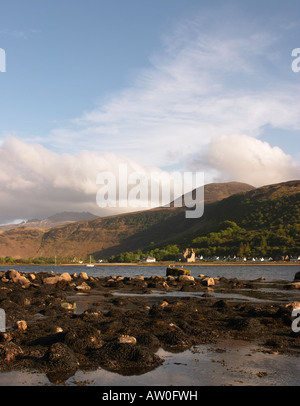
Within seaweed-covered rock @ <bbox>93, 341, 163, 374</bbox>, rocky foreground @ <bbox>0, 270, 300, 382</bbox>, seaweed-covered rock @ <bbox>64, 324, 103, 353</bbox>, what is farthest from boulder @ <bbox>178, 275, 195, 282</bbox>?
Answer: seaweed-covered rock @ <bbox>93, 341, 163, 374</bbox>

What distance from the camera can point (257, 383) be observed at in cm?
1138

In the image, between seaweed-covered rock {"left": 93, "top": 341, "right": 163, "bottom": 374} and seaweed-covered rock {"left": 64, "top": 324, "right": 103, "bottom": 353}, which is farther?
seaweed-covered rock {"left": 64, "top": 324, "right": 103, "bottom": 353}

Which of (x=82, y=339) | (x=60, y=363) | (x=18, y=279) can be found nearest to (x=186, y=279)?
(x=18, y=279)

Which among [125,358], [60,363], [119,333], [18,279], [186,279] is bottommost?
[186,279]

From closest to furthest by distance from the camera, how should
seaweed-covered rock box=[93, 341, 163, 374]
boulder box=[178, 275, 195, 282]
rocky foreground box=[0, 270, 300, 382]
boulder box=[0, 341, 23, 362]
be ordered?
1. seaweed-covered rock box=[93, 341, 163, 374]
2. rocky foreground box=[0, 270, 300, 382]
3. boulder box=[0, 341, 23, 362]
4. boulder box=[178, 275, 195, 282]

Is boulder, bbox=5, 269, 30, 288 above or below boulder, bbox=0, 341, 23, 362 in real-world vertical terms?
below

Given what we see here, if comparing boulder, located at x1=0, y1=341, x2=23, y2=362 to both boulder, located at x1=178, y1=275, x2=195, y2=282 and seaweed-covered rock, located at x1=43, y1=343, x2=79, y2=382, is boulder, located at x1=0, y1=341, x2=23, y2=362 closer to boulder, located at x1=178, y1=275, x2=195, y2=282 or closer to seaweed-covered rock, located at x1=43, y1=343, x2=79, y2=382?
seaweed-covered rock, located at x1=43, y1=343, x2=79, y2=382

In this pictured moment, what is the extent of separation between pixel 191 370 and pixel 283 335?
25.3 ft

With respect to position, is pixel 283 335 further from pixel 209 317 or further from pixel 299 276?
pixel 299 276

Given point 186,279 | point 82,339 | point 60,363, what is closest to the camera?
point 60,363

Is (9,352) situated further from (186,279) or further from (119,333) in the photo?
(186,279)

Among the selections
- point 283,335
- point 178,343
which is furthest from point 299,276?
point 178,343
